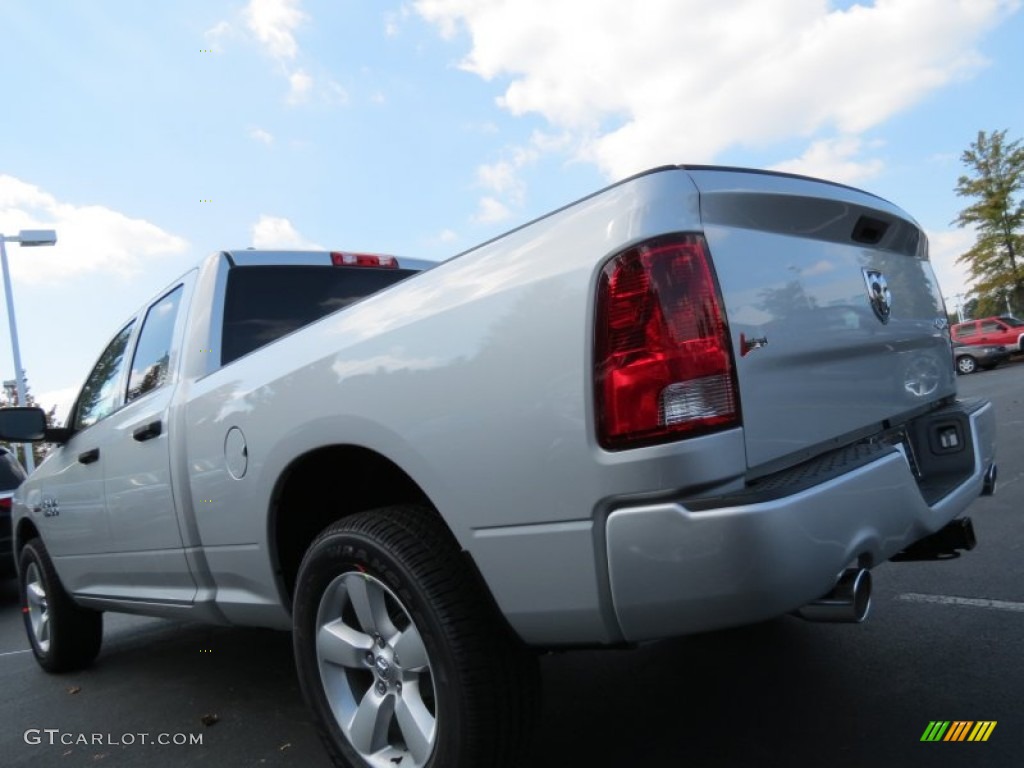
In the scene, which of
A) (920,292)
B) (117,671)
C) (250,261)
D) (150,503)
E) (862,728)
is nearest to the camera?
(862,728)

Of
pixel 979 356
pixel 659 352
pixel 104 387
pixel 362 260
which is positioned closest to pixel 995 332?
pixel 979 356

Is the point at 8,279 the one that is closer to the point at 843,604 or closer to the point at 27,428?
the point at 27,428

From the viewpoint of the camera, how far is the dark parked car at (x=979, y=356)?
25.7 meters

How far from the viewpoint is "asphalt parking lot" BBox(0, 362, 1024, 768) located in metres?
2.43

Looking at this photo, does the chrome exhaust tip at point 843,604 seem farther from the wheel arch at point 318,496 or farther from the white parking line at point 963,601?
the white parking line at point 963,601

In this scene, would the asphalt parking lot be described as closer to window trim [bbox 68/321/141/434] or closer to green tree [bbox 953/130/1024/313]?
window trim [bbox 68/321/141/434]

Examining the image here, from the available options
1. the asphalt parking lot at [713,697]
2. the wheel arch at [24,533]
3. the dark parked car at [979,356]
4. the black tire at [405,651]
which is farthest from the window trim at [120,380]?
the dark parked car at [979,356]

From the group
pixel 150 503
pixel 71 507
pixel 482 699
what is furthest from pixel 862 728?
pixel 71 507

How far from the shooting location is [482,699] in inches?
74.2

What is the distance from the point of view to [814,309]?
2.05 metres

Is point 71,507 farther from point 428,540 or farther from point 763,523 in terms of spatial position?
point 763,523

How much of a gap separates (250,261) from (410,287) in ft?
5.07

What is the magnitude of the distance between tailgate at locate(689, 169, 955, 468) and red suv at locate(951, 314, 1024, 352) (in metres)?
27.5

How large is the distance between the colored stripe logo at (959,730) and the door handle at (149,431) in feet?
9.33
